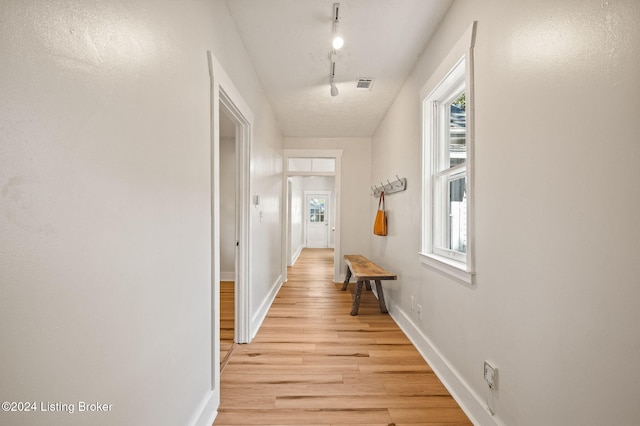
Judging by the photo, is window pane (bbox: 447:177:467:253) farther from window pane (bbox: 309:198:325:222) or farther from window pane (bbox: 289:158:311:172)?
window pane (bbox: 309:198:325:222)

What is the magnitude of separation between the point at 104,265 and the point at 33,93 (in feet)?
1.45

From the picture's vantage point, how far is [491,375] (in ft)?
4.47

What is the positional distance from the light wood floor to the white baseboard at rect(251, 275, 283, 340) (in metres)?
0.07

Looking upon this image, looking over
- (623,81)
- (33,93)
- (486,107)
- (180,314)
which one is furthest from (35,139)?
(486,107)

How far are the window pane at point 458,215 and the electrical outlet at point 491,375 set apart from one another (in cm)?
71

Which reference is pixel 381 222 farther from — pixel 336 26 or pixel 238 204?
pixel 336 26

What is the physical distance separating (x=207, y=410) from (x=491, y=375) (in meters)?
1.47

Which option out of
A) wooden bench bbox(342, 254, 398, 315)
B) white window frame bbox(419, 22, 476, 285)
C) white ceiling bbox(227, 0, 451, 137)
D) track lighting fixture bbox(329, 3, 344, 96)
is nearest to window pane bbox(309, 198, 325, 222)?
wooden bench bbox(342, 254, 398, 315)

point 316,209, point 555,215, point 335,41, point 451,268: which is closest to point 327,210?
point 316,209

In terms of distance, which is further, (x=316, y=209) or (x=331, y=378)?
(x=316, y=209)

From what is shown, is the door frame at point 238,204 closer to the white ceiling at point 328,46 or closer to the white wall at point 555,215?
the white ceiling at point 328,46

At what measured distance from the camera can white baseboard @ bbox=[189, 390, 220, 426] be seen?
54.7 inches

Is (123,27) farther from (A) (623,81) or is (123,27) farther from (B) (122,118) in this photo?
(A) (623,81)

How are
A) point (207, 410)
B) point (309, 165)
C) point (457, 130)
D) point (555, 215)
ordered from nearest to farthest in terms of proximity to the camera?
point (555, 215)
point (207, 410)
point (457, 130)
point (309, 165)
